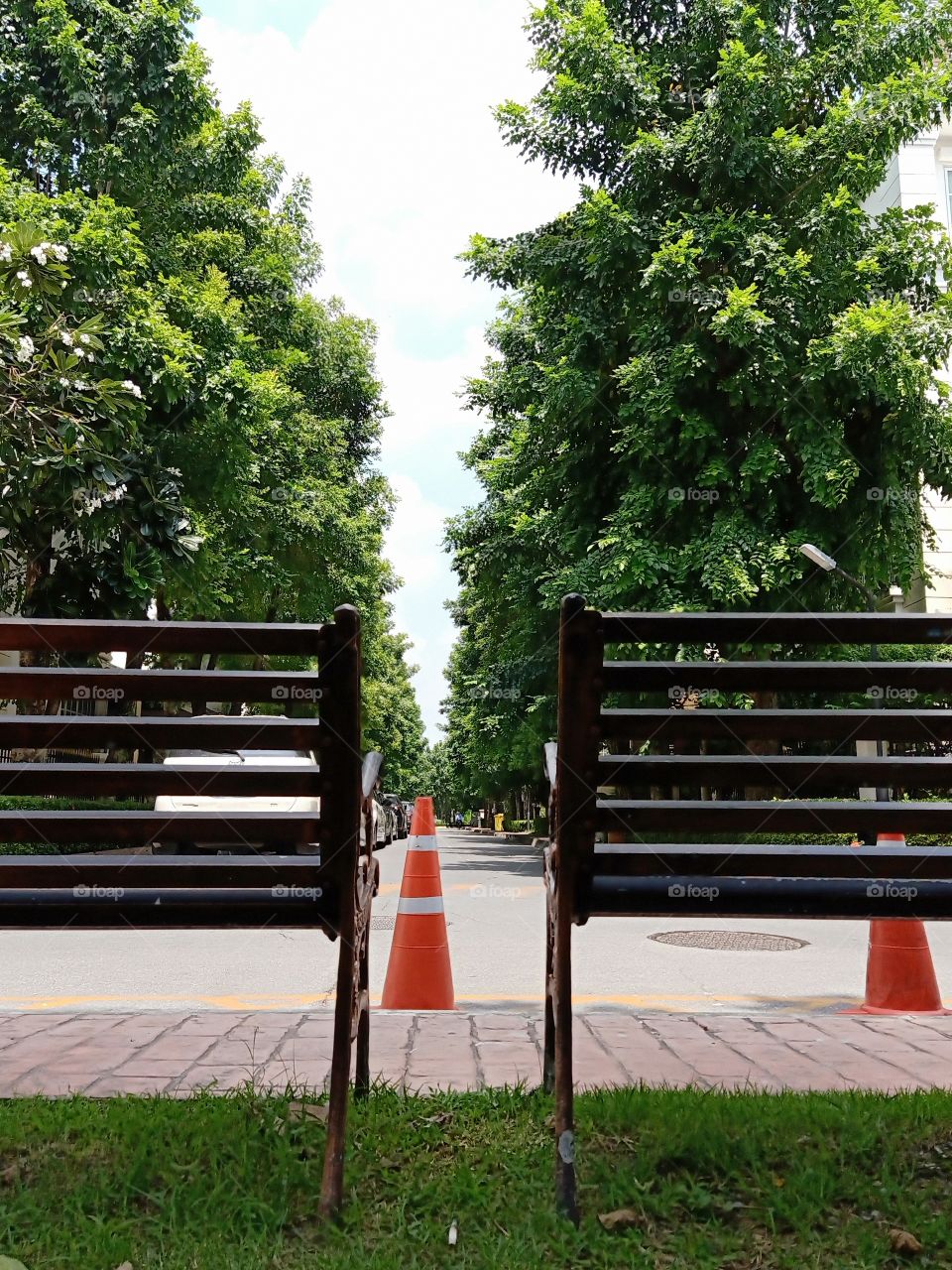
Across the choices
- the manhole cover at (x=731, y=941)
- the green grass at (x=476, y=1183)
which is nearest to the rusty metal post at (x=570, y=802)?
the green grass at (x=476, y=1183)

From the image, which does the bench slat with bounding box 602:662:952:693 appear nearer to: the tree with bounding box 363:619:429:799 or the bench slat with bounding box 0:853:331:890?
the bench slat with bounding box 0:853:331:890

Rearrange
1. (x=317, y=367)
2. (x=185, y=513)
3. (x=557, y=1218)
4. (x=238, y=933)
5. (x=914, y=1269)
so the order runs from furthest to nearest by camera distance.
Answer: (x=317, y=367) < (x=185, y=513) < (x=238, y=933) < (x=557, y=1218) < (x=914, y=1269)

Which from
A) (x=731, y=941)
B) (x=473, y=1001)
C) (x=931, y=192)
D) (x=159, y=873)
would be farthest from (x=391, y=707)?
(x=159, y=873)

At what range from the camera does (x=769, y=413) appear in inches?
667

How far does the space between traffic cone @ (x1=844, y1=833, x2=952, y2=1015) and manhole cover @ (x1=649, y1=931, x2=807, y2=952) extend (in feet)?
11.1

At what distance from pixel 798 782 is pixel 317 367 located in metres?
29.0

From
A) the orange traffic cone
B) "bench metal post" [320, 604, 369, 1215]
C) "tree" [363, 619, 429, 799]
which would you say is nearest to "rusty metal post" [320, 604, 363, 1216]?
"bench metal post" [320, 604, 369, 1215]

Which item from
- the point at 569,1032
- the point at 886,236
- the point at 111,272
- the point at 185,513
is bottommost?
the point at 569,1032

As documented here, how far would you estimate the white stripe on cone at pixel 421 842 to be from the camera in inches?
206

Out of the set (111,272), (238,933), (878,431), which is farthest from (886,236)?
(238,933)

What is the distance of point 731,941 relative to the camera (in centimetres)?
918

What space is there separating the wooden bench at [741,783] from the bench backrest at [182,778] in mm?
526

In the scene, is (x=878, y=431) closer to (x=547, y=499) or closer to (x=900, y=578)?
(x=900, y=578)

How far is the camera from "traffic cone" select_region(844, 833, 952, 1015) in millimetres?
5102
